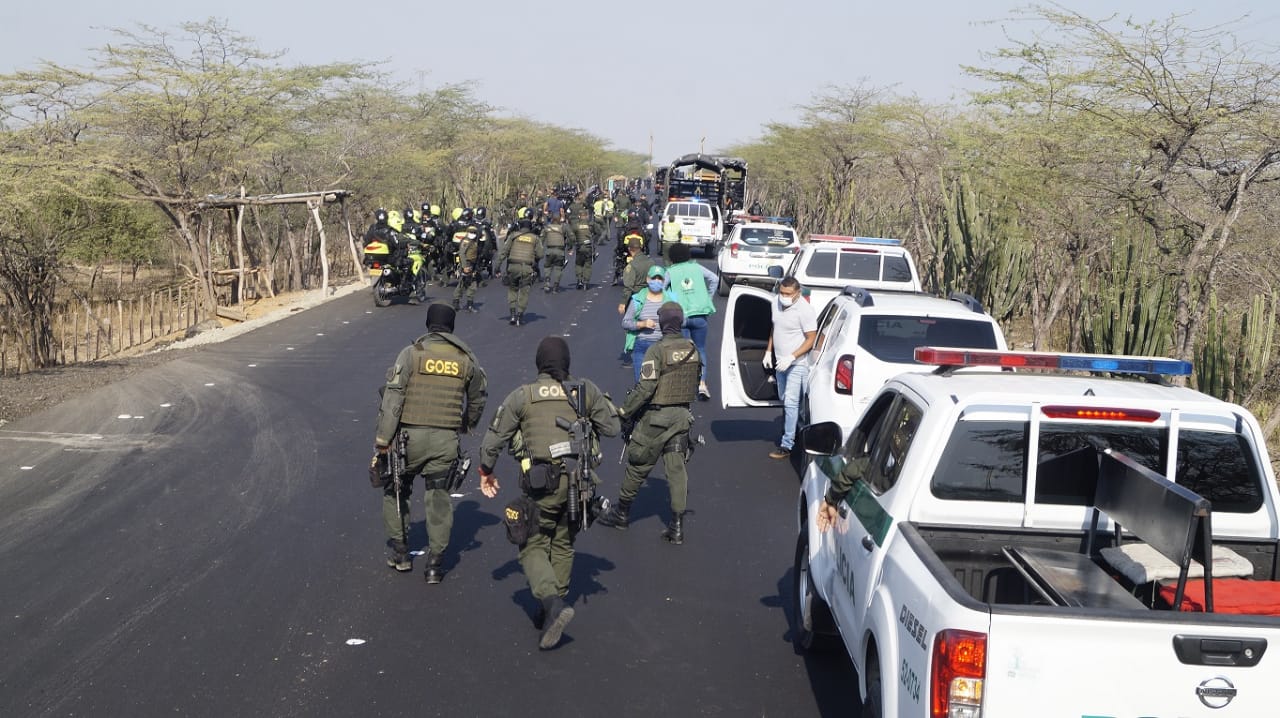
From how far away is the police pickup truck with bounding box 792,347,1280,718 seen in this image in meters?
3.38

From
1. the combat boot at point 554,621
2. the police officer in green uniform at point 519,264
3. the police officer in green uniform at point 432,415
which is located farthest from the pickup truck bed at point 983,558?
the police officer in green uniform at point 519,264

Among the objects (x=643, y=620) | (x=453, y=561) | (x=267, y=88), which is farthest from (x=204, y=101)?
(x=643, y=620)

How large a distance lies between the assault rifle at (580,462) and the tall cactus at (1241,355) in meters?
8.24

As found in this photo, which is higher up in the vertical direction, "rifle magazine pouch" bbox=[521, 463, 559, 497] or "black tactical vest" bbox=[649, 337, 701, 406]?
"black tactical vest" bbox=[649, 337, 701, 406]

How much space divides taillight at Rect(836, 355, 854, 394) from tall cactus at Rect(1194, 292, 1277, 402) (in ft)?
16.4

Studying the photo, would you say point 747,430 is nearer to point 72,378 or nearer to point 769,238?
point 72,378

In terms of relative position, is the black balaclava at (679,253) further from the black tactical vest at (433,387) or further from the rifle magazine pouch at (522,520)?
→ the rifle magazine pouch at (522,520)

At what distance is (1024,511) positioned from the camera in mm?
4672

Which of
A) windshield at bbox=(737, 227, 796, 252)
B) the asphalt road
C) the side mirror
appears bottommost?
the asphalt road

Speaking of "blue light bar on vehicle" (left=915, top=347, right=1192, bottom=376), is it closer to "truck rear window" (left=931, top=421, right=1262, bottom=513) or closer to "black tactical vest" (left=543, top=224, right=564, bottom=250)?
"truck rear window" (left=931, top=421, right=1262, bottom=513)

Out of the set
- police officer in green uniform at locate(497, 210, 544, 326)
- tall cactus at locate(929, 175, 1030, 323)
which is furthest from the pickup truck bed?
police officer in green uniform at locate(497, 210, 544, 326)

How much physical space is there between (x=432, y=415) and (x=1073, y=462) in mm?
4049

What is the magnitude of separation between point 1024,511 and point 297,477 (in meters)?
6.98

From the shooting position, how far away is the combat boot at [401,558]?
296 inches
